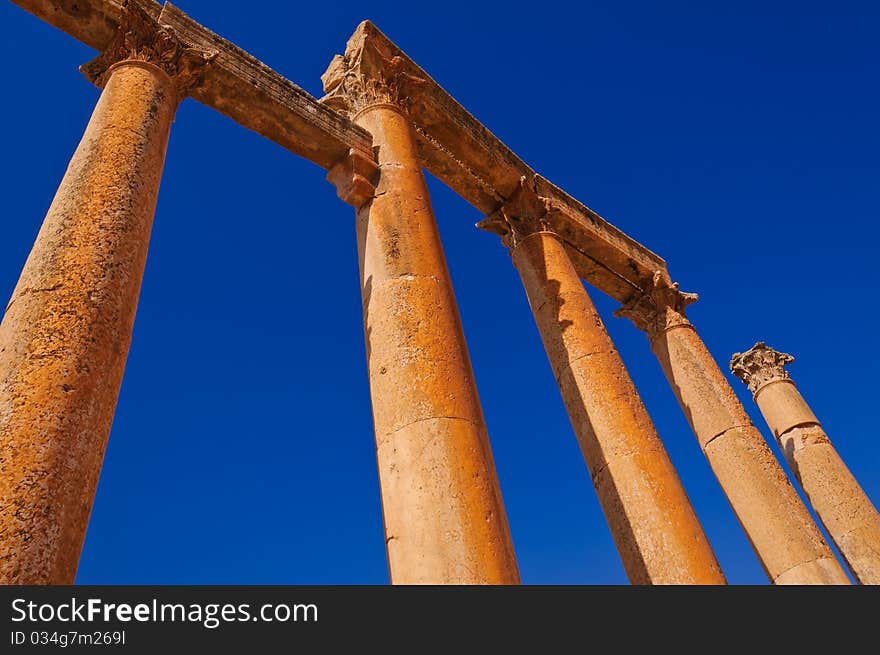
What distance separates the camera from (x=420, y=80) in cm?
1659

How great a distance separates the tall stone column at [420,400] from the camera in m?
8.11

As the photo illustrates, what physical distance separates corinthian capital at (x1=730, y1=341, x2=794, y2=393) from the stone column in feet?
71.9

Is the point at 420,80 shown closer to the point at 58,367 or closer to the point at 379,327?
the point at 379,327

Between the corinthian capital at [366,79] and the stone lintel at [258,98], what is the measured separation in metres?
1.04

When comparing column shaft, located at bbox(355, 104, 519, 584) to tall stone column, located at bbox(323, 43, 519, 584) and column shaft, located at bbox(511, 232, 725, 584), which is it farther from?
column shaft, located at bbox(511, 232, 725, 584)

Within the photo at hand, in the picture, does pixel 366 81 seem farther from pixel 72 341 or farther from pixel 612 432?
pixel 72 341

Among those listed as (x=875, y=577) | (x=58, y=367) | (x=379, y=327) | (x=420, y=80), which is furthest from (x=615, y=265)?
(x=58, y=367)

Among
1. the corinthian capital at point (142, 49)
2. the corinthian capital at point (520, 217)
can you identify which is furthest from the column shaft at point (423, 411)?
the corinthian capital at point (520, 217)

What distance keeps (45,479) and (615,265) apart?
1870 cm

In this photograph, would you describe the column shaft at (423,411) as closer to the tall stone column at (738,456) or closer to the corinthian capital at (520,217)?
the corinthian capital at (520,217)

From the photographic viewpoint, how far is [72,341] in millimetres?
7336

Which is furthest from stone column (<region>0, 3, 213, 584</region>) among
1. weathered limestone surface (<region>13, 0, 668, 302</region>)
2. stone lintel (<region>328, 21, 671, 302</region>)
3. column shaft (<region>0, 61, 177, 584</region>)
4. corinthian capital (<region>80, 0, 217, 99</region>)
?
stone lintel (<region>328, 21, 671, 302</region>)
